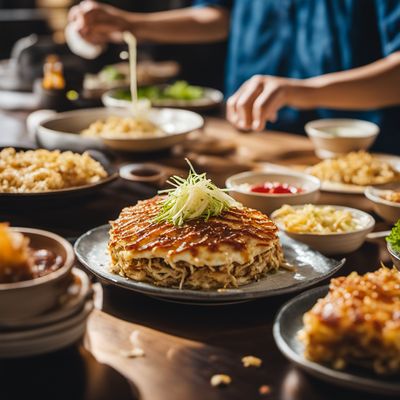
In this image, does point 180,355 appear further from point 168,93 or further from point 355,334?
point 168,93

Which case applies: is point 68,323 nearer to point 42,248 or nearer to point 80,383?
point 80,383

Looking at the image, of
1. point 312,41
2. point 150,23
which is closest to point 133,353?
point 312,41

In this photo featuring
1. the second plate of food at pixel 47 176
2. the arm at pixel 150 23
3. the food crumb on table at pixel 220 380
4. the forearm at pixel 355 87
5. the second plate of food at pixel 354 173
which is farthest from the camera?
the arm at pixel 150 23

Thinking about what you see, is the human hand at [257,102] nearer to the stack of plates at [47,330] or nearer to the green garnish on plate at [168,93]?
the green garnish on plate at [168,93]

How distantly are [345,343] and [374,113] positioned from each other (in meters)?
3.31

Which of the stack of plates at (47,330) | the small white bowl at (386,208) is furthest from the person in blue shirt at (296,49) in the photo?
the stack of plates at (47,330)

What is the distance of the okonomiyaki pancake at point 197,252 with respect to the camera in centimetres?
170

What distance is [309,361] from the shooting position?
135cm

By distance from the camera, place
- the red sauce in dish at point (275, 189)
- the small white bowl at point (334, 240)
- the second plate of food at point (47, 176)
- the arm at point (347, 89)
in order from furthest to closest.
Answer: the arm at point (347, 89), the red sauce in dish at point (275, 189), the second plate of food at point (47, 176), the small white bowl at point (334, 240)

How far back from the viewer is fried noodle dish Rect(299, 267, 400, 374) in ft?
4.29

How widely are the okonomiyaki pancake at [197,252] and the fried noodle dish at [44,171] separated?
2.18 ft

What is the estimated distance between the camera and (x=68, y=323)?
1.35 m

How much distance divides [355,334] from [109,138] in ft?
6.91

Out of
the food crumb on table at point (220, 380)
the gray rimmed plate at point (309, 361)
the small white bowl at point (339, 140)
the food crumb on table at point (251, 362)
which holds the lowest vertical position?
the small white bowl at point (339, 140)
